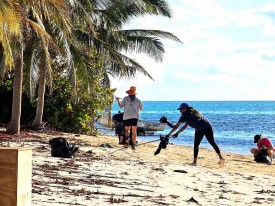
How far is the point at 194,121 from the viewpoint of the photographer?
14.3 meters

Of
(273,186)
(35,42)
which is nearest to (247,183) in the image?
(273,186)

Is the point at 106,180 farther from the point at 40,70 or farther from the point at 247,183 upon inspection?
the point at 40,70

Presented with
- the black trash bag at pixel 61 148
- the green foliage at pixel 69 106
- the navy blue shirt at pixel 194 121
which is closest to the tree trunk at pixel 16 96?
the green foliage at pixel 69 106

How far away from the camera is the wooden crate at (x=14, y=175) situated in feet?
15.0

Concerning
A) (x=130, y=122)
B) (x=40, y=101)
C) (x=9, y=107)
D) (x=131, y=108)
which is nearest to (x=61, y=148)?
(x=131, y=108)

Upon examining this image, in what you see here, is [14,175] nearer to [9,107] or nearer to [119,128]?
[119,128]

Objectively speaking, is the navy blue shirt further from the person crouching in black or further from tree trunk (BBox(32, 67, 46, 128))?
tree trunk (BBox(32, 67, 46, 128))

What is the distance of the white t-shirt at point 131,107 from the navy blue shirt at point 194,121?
2.61 metres

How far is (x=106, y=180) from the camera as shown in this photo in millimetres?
9812

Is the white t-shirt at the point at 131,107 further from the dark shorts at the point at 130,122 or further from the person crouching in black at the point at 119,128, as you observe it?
the person crouching in black at the point at 119,128

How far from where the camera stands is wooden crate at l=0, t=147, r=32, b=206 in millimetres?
4562

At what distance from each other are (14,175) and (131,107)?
12127 mm

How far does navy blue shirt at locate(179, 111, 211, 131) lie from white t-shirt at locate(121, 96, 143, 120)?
2.61 meters

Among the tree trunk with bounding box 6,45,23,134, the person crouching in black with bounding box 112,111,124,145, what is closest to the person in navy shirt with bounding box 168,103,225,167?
the person crouching in black with bounding box 112,111,124,145
